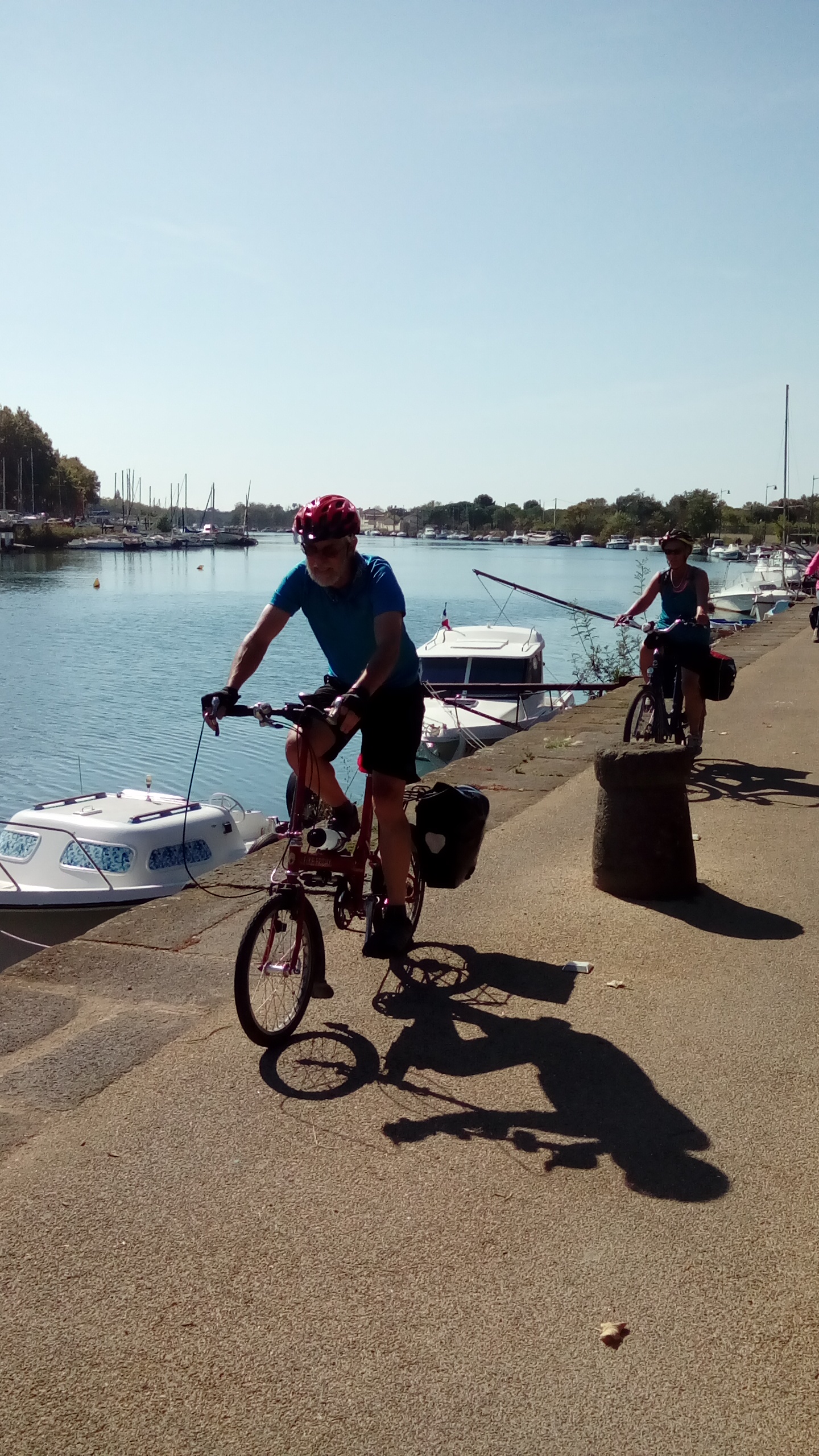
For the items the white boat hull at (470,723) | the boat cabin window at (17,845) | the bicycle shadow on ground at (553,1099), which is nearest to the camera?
the bicycle shadow on ground at (553,1099)

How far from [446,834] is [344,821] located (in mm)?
691

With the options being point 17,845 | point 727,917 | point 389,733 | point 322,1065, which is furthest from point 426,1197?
point 17,845

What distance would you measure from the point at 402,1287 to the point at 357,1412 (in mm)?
438

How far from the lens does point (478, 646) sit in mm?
26750

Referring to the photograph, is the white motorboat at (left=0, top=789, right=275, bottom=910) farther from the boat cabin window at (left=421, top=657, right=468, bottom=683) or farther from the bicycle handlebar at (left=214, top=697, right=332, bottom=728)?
the bicycle handlebar at (left=214, top=697, right=332, bottom=728)

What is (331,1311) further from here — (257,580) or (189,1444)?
(257,580)

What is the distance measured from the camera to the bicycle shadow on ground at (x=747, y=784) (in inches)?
360

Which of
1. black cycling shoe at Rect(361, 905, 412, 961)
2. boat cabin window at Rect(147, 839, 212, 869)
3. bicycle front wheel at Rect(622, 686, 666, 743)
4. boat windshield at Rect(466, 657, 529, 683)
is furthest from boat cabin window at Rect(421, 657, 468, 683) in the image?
black cycling shoe at Rect(361, 905, 412, 961)

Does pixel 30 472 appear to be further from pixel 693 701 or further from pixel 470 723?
pixel 693 701

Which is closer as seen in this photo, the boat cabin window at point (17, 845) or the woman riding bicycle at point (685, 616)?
the woman riding bicycle at point (685, 616)

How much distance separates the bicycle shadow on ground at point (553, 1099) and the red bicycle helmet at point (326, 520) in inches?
70.6

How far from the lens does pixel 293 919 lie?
452 cm

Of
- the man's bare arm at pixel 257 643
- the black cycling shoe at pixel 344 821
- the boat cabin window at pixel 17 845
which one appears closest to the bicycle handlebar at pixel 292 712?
the man's bare arm at pixel 257 643

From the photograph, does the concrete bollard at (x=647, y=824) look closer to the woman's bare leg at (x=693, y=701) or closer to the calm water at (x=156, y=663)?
the woman's bare leg at (x=693, y=701)
